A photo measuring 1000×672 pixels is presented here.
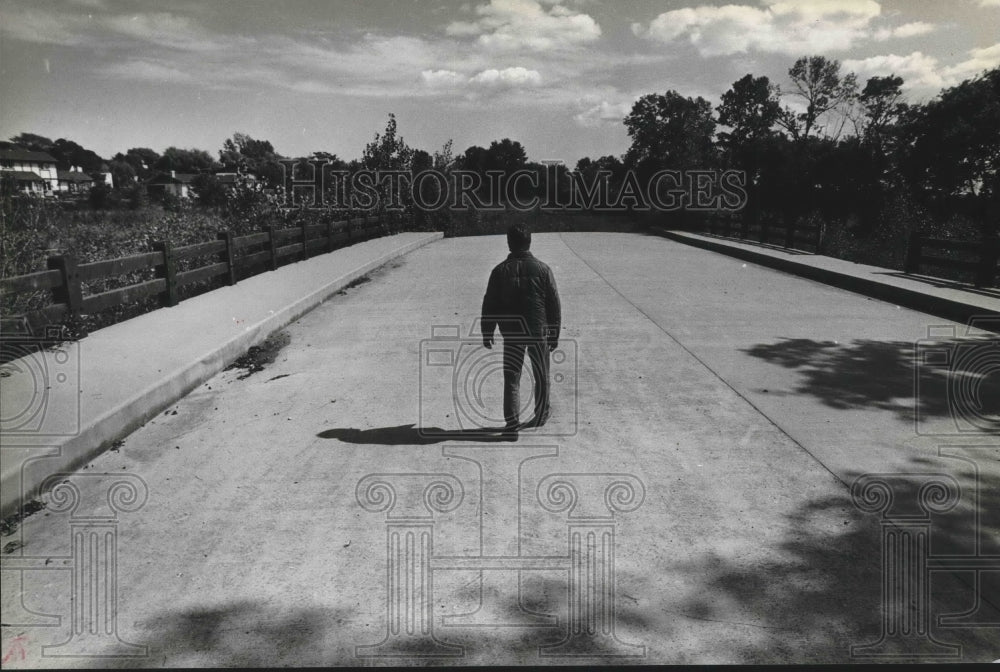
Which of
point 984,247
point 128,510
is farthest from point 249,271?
point 984,247

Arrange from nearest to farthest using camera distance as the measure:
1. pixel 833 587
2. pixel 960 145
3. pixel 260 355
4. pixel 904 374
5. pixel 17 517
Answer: pixel 833 587
pixel 17 517
pixel 904 374
pixel 260 355
pixel 960 145

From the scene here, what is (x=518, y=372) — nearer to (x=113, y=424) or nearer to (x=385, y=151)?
(x=113, y=424)

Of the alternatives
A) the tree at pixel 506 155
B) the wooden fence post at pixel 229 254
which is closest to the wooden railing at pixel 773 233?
the wooden fence post at pixel 229 254

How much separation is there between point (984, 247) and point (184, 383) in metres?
14.3

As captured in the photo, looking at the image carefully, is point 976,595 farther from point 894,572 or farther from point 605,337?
point 605,337

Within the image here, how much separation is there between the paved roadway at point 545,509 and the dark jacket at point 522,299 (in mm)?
922

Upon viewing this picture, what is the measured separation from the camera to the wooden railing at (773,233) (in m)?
19.6

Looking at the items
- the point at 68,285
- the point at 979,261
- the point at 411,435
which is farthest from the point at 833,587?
the point at 979,261

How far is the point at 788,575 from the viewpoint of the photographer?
130 inches

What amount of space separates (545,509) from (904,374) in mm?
5204

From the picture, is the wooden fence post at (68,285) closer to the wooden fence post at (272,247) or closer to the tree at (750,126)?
the wooden fence post at (272,247)

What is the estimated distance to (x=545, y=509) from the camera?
404 centimetres

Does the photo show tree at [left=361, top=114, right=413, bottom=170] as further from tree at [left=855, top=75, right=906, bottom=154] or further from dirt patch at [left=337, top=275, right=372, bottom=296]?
tree at [left=855, top=75, right=906, bottom=154]

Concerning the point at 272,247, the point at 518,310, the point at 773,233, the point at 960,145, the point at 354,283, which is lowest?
the point at 354,283
